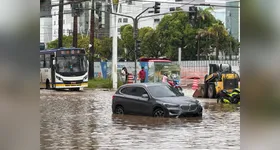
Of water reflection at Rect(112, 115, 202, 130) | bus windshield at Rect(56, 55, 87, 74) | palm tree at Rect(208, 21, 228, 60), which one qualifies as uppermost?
palm tree at Rect(208, 21, 228, 60)

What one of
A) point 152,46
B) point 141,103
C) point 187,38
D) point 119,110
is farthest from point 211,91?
point 152,46

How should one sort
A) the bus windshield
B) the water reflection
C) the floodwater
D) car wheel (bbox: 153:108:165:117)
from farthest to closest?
1. the bus windshield
2. car wheel (bbox: 153:108:165:117)
3. the water reflection
4. the floodwater

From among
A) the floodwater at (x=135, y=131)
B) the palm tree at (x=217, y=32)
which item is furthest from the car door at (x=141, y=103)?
the palm tree at (x=217, y=32)

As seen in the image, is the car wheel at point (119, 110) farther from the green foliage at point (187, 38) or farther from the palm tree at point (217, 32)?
the green foliage at point (187, 38)

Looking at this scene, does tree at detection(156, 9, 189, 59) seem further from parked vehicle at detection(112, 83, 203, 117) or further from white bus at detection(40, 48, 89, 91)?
parked vehicle at detection(112, 83, 203, 117)

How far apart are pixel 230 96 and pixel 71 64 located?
1569 centimetres

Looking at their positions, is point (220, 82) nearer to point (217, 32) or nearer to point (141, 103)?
point (141, 103)

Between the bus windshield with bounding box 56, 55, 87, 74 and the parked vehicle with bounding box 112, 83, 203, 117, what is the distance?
58.5ft

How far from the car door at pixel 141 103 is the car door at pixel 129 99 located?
73mm

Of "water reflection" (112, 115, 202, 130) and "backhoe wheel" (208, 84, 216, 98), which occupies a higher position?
"backhoe wheel" (208, 84, 216, 98)

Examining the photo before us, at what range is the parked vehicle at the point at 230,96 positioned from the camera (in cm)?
2330

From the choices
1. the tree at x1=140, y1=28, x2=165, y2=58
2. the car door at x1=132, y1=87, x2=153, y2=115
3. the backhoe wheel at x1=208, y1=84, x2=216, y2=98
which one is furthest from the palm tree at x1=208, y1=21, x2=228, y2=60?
the car door at x1=132, y1=87, x2=153, y2=115

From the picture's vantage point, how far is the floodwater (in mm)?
11375

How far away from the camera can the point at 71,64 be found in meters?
36.0
